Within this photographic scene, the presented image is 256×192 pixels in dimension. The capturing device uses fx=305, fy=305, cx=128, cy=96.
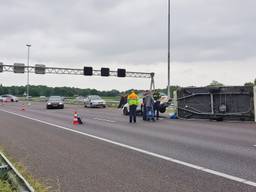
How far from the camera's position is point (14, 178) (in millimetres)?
4996

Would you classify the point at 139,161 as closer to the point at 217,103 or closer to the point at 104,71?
the point at 217,103

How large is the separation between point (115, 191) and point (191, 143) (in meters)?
4.86

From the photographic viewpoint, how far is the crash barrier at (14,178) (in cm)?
451

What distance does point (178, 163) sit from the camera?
21.2 ft

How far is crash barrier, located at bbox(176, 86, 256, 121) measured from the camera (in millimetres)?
16422

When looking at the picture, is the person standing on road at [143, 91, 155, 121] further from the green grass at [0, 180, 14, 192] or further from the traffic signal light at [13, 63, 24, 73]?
Result: the traffic signal light at [13, 63, 24, 73]

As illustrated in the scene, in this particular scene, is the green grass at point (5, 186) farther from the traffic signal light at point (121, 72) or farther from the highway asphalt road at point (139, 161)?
the traffic signal light at point (121, 72)

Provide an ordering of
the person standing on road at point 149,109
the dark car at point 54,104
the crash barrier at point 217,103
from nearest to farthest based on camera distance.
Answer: the crash barrier at point 217,103
the person standing on road at point 149,109
the dark car at point 54,104

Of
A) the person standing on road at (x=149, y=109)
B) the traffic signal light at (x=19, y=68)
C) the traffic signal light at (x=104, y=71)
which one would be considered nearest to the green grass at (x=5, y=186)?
the person standing on road at (x=149, y=109)

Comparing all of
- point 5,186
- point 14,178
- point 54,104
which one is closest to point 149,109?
point 14,178

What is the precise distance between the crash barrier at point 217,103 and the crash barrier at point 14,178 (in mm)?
13626

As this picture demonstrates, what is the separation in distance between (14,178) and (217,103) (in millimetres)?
14329

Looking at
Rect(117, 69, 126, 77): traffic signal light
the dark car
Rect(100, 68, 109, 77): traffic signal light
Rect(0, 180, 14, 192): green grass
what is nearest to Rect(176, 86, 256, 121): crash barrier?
Rect(0, 180, 14, 192): green grass

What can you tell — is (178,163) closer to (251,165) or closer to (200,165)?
(200,165)
